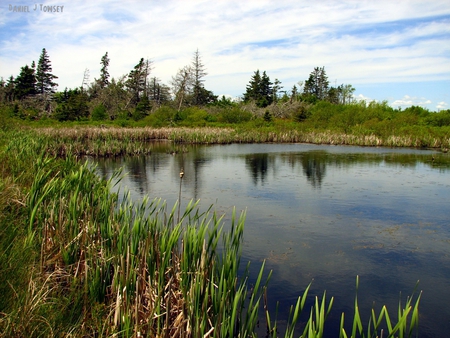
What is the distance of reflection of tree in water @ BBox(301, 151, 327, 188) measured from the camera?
12227mm

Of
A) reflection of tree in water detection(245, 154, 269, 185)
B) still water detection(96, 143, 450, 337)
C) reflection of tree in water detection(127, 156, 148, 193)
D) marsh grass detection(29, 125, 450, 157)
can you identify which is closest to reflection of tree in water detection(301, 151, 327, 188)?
still water detection(96, 143, 450, 337)

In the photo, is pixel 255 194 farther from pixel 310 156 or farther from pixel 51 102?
pixel 51 102

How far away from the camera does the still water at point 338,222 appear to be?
→ 4.90 meters

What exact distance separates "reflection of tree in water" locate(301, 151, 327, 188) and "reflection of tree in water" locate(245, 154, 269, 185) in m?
1.44

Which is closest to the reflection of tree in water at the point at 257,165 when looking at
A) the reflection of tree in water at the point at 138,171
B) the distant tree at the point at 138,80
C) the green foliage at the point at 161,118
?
the reflection of tree in water at the point at 138,171

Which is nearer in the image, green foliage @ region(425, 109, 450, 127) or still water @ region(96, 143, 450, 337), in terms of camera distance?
still water @ region(96, 143, 450, 337)

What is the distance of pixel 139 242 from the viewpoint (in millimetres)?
3695

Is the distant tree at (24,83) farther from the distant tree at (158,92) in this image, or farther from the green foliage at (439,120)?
the green foliage at (439,120)

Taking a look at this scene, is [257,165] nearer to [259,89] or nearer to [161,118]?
[161,118]

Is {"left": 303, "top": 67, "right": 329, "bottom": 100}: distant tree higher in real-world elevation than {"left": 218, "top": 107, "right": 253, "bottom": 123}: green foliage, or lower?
higher

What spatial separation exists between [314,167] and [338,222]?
24.1 ft

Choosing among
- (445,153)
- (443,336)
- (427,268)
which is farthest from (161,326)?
(445,153)

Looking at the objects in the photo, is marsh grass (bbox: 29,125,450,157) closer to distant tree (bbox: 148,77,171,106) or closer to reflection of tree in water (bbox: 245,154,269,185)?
reflection of tree in water (bbox: 245,154,269,185)

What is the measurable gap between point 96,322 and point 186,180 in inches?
361
